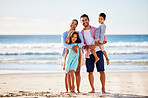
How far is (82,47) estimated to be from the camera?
5996mm

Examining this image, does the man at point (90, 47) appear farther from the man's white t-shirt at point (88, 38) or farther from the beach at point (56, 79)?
the beach at point (56, 79)

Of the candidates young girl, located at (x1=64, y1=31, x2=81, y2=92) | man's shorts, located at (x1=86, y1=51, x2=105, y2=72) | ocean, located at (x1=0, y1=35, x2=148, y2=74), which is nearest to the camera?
young girl, located at (x1=64, y1=31, x2=81, y2=92)

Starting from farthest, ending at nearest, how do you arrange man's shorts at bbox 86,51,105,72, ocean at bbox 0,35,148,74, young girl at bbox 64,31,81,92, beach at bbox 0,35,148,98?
1. ocean at bbox 0,35,148,74
2. beach at bbox 0,35,148,98
3. man's shorts at bbox 86,51,105,72
4. young girl at bbox 64,31,81,92

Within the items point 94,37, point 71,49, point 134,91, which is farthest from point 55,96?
point 134,91

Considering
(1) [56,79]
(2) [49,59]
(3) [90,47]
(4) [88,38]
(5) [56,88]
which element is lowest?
(5) [56,88]

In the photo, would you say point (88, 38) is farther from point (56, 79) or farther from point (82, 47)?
point (56, 79)

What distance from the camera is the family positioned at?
5.74 meters

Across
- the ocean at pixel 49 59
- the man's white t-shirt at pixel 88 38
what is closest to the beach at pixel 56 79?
the ocean at pixel 49 59

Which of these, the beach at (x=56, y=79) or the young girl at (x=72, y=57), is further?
the beach at (x=56, y=79)

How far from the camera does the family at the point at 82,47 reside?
5.74 m

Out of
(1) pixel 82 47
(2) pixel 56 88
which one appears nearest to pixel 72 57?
(1) pixel 82 47

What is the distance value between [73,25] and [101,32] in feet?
2.23

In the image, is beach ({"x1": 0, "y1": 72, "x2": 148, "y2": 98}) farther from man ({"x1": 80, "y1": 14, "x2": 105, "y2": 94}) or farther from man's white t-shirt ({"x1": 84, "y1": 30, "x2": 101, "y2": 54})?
man's white t-shirt ({"x1": 84, "y1": 30, "x2": 101, "y2": 54})

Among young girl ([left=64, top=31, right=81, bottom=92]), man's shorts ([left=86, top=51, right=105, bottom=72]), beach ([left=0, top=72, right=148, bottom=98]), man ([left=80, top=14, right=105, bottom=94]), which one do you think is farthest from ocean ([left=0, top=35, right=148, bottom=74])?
beach ([left=0, top=72, right=148, bottom=98])
